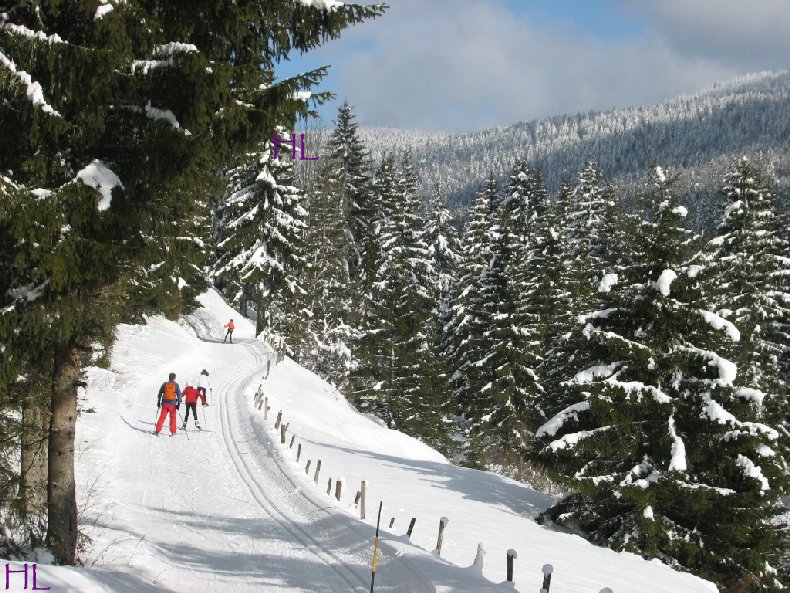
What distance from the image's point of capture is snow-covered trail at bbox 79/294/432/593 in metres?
10.1

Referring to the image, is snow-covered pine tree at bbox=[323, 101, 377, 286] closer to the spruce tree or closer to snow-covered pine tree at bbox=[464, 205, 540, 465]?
snow-covered pine tree at bbox=[464, 205, 540, 465]

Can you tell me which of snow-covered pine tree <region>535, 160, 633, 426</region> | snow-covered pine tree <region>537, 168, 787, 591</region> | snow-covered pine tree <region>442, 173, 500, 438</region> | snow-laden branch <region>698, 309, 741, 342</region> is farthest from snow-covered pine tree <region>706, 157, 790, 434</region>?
snow-covered pine tree <region>442, 173, 500, 438</region>

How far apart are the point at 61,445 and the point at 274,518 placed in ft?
21.1

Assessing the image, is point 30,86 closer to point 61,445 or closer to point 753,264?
point 61,445

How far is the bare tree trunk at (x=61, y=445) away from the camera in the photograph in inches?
314

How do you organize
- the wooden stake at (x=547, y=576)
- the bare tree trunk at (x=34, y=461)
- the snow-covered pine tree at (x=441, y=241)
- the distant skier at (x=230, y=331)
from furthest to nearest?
the snow-covered pine tree at (x=441, y=241) < the distant skier at (x=230, y=331) < the bare tree trunk at (x=34, y=461) < the wooden stake at (x=547, y=576)

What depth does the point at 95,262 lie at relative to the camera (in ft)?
21.7

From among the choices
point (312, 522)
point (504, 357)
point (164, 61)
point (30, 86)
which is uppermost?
point (164, 61)

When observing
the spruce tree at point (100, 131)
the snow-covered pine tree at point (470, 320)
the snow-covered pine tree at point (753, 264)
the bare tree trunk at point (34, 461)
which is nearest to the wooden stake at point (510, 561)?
the spruce tree at point (100, 131)

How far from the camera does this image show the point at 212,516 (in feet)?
43.9

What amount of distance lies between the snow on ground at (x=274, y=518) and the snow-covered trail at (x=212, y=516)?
4cm

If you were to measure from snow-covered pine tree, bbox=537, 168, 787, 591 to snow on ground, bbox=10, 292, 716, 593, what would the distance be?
5.40 feet

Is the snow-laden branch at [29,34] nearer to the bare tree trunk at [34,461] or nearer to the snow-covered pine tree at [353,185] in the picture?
the bare tree trunk at [34,461]

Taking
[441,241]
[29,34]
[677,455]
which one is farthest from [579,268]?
[29,34]
